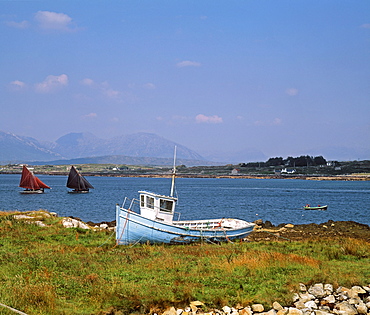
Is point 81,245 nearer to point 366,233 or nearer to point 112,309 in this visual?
point 112,309

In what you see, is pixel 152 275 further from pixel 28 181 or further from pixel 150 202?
pixel 28 181

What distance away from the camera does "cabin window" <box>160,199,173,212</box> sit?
86.6ft

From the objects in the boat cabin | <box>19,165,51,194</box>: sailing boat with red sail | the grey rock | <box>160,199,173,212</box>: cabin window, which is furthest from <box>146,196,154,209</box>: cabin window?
<box>19,165,51,194</box>: sailing boat with red sail

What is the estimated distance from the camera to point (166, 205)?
26.6 meters

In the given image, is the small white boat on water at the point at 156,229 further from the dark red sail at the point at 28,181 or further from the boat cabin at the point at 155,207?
the dark red sail at the point at 28,181

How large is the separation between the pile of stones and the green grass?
1.13 ft

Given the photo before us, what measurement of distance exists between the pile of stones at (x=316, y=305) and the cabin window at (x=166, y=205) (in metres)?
13.2

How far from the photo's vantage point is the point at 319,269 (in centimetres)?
1623

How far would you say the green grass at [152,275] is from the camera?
41.9 feet

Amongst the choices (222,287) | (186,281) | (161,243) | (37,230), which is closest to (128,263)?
(186,281)

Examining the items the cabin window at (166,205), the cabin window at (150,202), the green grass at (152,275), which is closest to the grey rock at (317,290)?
the green grass at (152,275)

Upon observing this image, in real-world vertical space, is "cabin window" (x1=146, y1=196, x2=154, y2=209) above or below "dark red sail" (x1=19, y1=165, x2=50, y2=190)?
above

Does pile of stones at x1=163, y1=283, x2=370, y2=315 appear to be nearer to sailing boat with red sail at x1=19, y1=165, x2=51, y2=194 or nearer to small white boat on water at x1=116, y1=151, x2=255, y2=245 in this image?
small white boat on water at x1=116, y1=151, x2=255, y2=245

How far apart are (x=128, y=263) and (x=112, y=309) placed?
17.6 ft
